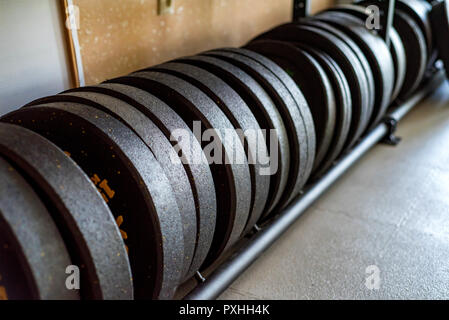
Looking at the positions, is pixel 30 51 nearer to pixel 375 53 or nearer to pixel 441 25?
pixel 375 53

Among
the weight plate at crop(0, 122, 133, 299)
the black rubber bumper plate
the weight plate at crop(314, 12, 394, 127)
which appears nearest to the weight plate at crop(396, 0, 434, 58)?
the weight plate at crop(314, 12, 394, 127)

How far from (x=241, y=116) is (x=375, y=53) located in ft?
3.37

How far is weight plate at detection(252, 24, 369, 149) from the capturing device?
190cm

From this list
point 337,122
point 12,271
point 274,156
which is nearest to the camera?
point 12,271

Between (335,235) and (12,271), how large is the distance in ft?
3.90

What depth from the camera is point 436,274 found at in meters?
1.50

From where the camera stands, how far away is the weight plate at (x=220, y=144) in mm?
1231

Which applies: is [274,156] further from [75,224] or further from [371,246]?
[75,224]

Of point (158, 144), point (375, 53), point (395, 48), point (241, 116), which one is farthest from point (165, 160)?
point (395, 48)

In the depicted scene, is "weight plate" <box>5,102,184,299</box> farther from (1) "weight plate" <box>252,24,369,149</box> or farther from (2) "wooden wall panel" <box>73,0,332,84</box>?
(1) "weight plate" <box>252,24,369,149</box>

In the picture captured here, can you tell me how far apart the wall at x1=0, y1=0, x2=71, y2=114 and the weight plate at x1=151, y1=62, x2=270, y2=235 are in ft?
1.13

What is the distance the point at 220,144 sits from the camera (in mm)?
1223

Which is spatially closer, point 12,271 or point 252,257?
point 12,271
